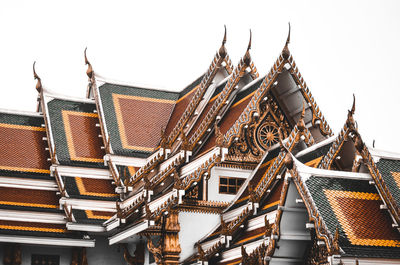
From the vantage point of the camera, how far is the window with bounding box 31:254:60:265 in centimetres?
1862

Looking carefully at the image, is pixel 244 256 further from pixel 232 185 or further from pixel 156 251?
pixel 232 185

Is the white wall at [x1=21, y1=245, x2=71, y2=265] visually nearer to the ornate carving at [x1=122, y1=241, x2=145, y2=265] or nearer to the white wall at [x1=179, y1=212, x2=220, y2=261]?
the ornate carving at [x1=122, y1=241, x2=145, y2=265]

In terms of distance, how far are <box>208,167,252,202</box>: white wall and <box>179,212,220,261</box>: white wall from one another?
1.34 feet

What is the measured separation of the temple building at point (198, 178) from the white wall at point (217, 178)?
2cm

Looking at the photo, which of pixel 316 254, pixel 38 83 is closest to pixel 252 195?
pixel 316 254

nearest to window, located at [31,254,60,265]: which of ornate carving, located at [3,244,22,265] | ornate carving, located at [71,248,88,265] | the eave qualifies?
ornate carving, located at [71,248,88,265]

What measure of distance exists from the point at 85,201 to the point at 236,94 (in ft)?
14.4

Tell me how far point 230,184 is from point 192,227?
1235 millimetres

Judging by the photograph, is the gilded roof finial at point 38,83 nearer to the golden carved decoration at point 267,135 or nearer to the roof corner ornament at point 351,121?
the golden carved decoration at point 267,135

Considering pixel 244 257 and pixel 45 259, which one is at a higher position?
pixel 45 259

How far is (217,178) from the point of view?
55.7 ft

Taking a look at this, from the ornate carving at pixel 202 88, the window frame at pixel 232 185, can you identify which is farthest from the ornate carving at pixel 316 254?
the ornate carving at pixel 202 88

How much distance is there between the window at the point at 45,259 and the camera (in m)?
18.6

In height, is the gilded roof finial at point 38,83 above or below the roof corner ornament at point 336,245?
above
